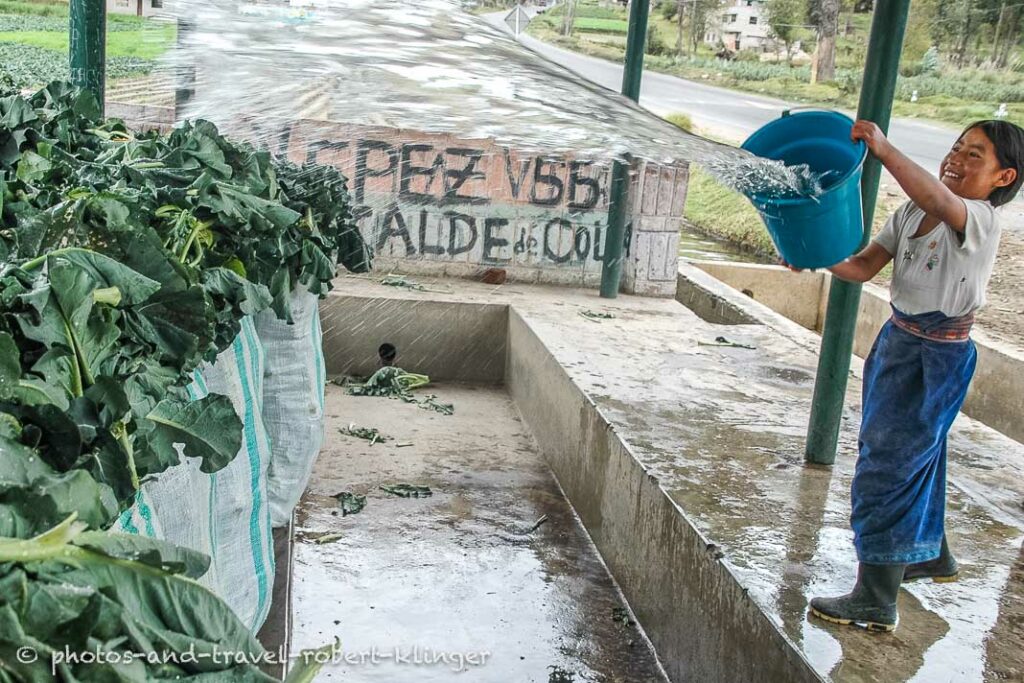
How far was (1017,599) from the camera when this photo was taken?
3.14 meters

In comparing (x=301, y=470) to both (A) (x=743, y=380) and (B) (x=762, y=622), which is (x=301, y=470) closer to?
(B) (x=762, y=622)

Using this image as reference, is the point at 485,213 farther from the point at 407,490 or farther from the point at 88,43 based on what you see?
the point at 88,43

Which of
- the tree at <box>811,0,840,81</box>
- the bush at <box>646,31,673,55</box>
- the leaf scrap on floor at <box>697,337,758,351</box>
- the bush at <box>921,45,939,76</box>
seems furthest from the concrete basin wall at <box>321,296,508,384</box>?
the bush at <box>921,45,939,76</box>

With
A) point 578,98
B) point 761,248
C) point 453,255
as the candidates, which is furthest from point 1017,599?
point 761,248

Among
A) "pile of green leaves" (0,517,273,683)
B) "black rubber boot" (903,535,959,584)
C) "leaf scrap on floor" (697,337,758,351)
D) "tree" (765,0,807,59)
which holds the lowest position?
"leaf scrap on floor" (697,337,758,351)

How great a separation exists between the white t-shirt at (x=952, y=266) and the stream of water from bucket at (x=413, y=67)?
1.19m

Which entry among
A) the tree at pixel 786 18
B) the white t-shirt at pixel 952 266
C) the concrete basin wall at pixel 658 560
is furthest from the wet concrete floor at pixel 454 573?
the tree at pixel 786 18

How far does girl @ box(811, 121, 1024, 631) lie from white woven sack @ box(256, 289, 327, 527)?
199 cm

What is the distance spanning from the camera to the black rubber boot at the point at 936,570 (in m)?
3.18

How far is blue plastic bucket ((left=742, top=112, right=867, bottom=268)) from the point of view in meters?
3.00

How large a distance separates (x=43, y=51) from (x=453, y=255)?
3455 millimetres

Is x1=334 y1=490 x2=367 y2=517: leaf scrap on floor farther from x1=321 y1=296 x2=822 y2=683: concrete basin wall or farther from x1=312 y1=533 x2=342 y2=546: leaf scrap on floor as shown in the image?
x1=321 y1=296 x2=822 y2=683: concrete basin wall

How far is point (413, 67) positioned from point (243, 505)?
2127 mm

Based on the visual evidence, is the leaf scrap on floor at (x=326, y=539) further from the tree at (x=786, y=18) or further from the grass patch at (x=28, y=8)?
the tree at (x=786, y=18)
